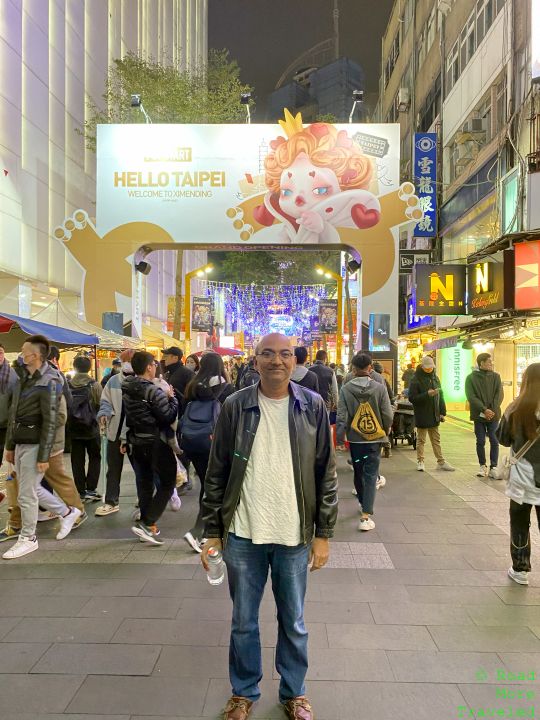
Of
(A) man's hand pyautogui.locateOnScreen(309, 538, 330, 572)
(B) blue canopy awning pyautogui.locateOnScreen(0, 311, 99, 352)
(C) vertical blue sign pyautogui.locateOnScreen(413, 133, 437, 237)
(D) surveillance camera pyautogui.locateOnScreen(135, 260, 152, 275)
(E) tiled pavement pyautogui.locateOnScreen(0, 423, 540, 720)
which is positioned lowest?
(E) tiled pavement pyautogui.locateOnScreen(0, 423, 540, 720)

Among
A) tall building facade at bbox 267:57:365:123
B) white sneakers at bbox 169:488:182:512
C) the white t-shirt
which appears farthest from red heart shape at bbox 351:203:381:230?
tall building facade at bbox 267:57:365:123

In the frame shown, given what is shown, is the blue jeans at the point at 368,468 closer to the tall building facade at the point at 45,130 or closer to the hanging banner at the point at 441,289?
the hanging banner at the point at 441,289

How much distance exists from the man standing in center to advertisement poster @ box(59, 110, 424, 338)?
12123 millimetres

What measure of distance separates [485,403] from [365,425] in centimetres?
341

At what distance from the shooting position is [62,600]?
13.0 feet

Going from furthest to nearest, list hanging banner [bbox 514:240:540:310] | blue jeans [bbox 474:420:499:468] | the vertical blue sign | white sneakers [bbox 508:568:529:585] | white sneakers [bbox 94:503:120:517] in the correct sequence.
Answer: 1. the vertical blue sign
2. hanging banner [bbox 514:240:540:310]
3. blue jeans [bbox 474:420:499:468]
4. white sneakers [bbox 94:503:120:517]
5. white sneakers [bbox 508:568:529:585]

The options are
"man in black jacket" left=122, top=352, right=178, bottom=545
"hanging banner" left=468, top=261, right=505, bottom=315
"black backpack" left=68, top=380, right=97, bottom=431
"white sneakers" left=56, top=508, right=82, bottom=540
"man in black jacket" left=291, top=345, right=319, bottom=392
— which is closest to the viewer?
"man in black jacket" left=122, top=352, right=178, bottom=545

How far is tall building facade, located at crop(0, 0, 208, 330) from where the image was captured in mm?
15672

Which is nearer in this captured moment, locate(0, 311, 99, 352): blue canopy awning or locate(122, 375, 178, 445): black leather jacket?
locate(122, 375, 178, 445): black leather jacket

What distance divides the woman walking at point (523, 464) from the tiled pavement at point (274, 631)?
27 centimetres

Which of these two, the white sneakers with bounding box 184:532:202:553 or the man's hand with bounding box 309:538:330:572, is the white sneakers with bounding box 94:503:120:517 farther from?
the man's hand with bounding box 309:538:330:572

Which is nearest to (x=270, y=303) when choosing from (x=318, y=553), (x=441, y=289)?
(x=441, y=289)

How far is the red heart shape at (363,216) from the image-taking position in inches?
575

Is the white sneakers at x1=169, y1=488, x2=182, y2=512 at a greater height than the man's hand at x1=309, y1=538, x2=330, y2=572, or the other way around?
the man's hand at x1=309, y1=538, x2=330, y2=572
